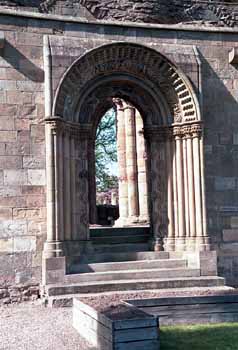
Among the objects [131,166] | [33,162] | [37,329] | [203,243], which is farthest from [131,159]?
[37,329]

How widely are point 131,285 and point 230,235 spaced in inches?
94.8

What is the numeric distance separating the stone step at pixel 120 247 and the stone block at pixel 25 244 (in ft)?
3.90

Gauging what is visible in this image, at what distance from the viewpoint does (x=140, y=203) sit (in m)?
17.5

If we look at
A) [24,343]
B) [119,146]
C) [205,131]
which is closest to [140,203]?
[119,146]

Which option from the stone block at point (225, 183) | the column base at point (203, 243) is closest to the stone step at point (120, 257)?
the column base at point (203, 243)

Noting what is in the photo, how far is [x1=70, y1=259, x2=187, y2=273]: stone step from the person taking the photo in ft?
30.6

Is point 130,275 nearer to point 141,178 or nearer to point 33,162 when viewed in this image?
point 33,162

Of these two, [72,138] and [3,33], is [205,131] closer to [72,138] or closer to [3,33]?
[72,138]

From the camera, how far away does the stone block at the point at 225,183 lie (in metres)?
10.3

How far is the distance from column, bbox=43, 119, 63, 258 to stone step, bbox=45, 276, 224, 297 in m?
0.65

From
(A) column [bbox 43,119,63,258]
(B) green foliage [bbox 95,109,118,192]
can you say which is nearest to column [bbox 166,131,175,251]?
(A) column [bbox 43,119,63,258]

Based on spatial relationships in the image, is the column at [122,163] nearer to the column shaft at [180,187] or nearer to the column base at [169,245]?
the column base at [169,245]

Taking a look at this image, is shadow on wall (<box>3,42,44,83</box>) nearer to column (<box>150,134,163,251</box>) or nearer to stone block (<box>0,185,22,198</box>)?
stone block (<box>0,185,22,198</box>)

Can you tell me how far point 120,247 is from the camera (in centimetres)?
1014
